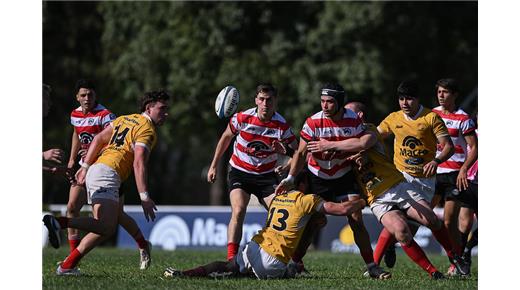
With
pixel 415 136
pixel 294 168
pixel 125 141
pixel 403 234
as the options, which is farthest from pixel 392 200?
pixel 125 141

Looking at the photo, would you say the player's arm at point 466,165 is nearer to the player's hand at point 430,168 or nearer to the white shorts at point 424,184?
the white shorts at point 424,184

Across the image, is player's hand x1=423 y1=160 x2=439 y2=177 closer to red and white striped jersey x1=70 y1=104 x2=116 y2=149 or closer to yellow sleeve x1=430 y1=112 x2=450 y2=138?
yellow sleeve x1=430 y1=112 x2=450 y2=138

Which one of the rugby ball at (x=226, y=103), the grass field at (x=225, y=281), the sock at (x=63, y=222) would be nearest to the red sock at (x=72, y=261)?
the grass field at (x=225, y=281)

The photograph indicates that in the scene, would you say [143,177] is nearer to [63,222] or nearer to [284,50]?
[63,222]

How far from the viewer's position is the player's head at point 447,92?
39.3 feet

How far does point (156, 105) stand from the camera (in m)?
10.5

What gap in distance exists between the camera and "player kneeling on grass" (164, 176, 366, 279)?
10227mm

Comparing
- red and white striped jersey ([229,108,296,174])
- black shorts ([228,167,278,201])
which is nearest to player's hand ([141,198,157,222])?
black shorts ([228,167,278,201])

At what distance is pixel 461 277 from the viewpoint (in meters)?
11.2

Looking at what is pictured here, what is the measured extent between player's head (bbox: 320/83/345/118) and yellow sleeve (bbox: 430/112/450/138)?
1320 millimetres

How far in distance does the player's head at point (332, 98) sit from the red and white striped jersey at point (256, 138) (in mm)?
1148

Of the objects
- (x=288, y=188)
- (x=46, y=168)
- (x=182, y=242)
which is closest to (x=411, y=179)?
(x=288, y=188)

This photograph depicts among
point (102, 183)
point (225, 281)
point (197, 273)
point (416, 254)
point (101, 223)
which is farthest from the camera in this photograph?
point (416, 254)

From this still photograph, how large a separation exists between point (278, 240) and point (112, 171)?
191cm
